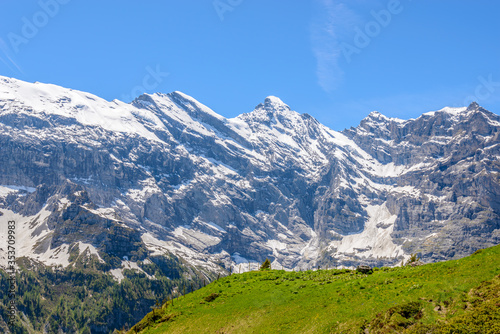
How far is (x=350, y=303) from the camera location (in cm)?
4241

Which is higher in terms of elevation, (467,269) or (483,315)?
(467,269)

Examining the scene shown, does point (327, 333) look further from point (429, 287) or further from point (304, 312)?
point (429, 287)

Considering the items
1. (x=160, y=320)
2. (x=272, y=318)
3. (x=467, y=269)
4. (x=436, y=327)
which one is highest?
(x=467, y=269)

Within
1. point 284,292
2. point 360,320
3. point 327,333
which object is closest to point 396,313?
point 360,320

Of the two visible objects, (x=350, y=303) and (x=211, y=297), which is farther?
(x=211, y=297)

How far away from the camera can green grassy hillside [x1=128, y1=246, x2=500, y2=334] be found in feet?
113

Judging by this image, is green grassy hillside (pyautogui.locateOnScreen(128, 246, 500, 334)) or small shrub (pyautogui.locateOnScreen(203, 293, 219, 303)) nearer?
green grassy hillside (pyautogui.locateOnScreen(128, 246, 500, 334))

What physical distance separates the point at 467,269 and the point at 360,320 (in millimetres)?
12025

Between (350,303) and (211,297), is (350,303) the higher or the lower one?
the higher one

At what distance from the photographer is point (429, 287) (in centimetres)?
3884

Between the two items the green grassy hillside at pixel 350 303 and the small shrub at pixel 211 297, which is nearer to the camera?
the green grassy hillside at pixel 350 303

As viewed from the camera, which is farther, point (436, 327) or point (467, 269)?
point (467, 269)

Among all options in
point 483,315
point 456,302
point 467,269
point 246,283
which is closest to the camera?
point 483,315

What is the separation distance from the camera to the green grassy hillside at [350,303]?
1357 inches
